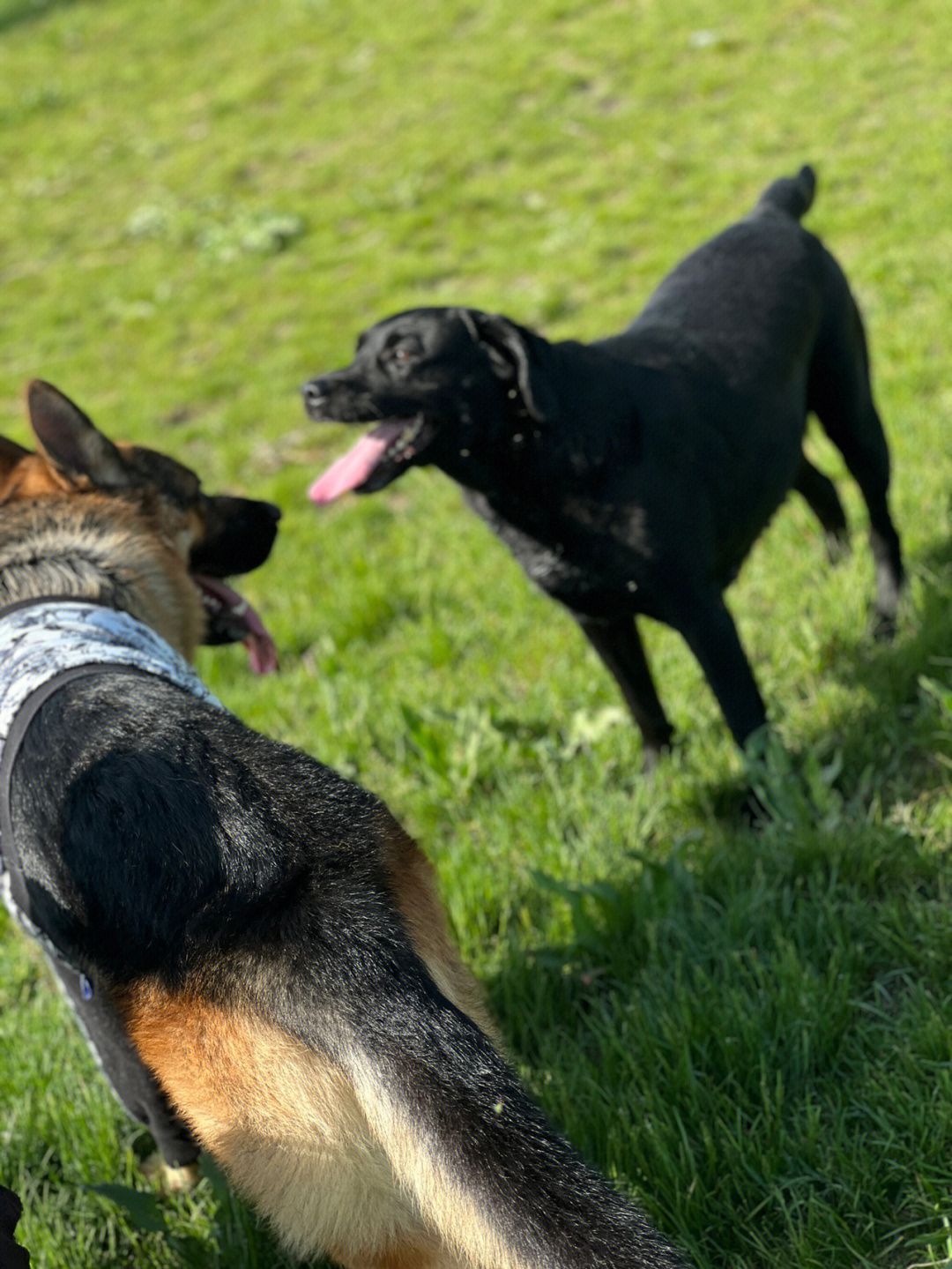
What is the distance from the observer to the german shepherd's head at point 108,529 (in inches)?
101

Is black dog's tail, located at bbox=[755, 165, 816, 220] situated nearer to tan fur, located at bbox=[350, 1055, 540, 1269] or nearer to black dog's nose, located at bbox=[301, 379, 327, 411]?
black dog's nose, located at bbox=[301, 379, 327, 411]

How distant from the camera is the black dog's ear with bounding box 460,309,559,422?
10.0ft

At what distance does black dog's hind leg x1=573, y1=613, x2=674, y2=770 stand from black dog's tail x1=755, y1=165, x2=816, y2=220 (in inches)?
68.6

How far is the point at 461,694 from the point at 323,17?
11578 mm

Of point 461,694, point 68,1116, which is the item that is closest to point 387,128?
point 461,694

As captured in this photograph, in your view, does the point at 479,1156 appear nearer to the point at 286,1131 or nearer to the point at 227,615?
the point at 286,1131

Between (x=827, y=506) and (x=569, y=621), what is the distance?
3.60 feet

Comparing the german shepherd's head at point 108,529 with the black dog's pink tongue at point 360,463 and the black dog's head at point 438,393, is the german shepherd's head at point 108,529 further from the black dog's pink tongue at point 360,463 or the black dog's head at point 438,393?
the black dog's head at point 438,393

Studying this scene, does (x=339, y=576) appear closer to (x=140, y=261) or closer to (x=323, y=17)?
(x=140, y=261)

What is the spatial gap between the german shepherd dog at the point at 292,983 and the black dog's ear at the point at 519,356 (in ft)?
4.39

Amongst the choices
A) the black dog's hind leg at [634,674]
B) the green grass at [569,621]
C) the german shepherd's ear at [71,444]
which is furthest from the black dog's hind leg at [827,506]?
the german shepherd's ear at [71,444]

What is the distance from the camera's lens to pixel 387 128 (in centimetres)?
1067

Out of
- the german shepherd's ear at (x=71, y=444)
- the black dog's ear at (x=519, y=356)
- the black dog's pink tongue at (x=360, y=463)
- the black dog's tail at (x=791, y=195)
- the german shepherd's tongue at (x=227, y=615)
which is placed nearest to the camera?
the german shepherd's ear at (x=71, y=444)

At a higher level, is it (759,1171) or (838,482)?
(759,1171)
